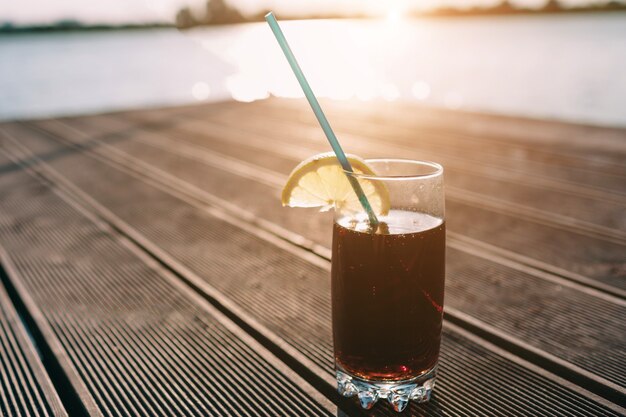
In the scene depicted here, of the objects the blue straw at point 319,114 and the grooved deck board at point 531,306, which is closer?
the blue straw at point 319,114

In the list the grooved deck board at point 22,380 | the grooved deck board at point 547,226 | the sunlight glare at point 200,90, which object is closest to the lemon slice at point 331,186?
the grooved deck board at point 22,380

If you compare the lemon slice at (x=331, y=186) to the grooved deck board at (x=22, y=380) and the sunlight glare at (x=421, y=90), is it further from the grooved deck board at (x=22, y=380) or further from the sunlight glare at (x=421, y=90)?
the sunlight glare at (x=421, y=90)

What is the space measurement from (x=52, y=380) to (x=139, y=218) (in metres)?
0.96

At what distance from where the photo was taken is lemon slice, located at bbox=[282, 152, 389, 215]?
0.86 metres

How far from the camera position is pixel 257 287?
1.33 metres

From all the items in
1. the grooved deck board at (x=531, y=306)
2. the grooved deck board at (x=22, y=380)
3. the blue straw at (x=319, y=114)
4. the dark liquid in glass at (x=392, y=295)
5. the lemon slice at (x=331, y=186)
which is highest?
the blue straw at (x=319, y=114)

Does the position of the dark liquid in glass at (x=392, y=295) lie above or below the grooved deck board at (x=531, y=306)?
above

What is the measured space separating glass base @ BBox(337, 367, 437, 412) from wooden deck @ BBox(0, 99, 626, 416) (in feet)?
0.08

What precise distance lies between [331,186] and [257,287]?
52cm

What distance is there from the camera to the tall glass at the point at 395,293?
86 centimetres

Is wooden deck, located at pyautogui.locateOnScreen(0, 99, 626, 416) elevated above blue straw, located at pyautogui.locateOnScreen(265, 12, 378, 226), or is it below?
below

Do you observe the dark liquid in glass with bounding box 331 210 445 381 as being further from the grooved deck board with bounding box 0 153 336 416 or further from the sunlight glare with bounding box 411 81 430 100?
the sunlight glare with bounding box 411 81 430 100

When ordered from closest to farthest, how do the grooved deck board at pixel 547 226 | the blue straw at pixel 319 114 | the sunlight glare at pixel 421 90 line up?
the blue straw at pixel 319 114 → the grooved deck board at pixel 547 226 → the sunlight glare at pixel 421 90

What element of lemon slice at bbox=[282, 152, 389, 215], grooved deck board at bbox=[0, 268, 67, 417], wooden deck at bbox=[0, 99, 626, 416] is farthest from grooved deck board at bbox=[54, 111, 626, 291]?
grooved deck board at bbox=[0, 268, 67, 417]
